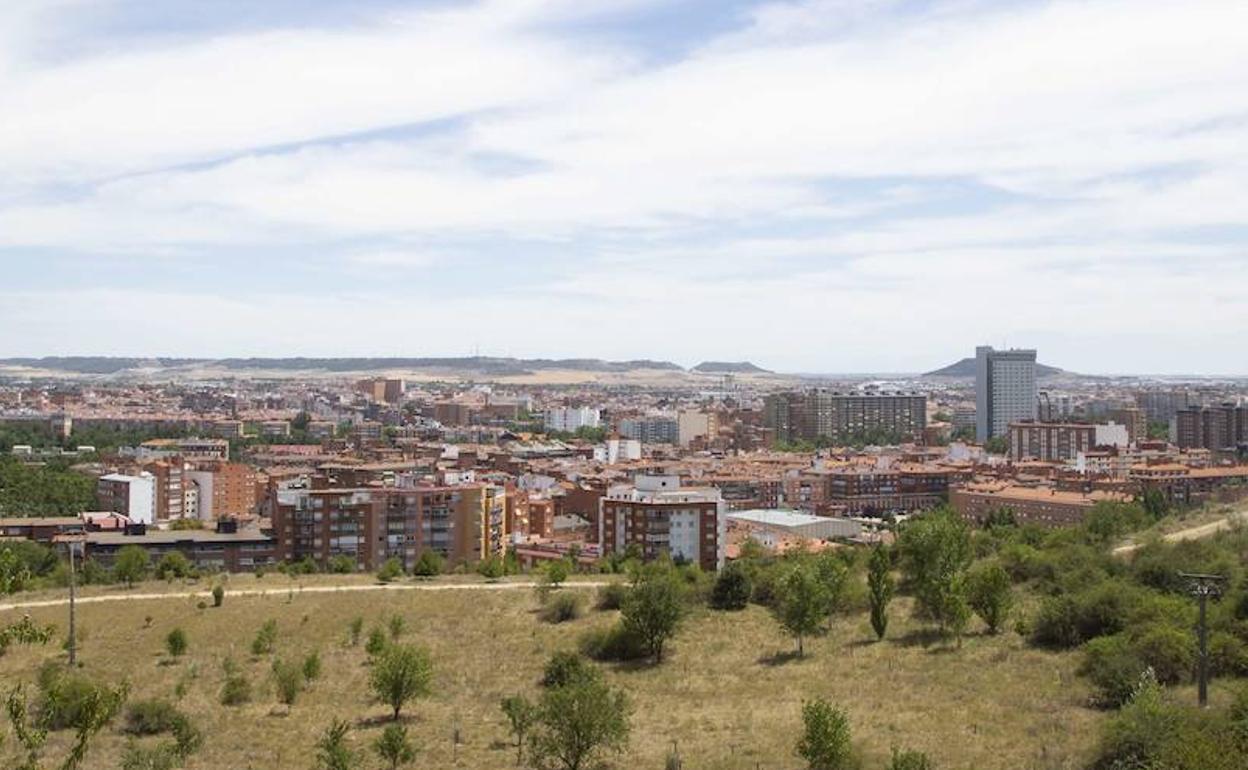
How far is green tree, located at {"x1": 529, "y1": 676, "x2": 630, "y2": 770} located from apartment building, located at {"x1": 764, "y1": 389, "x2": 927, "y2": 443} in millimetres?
113623

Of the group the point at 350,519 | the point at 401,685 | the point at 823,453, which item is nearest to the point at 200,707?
the point at 401,685

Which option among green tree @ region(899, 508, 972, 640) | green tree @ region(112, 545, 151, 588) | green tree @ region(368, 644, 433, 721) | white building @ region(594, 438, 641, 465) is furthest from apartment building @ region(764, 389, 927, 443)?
green tree @ region(368, 644, 433, 721)

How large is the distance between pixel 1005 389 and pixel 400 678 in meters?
130

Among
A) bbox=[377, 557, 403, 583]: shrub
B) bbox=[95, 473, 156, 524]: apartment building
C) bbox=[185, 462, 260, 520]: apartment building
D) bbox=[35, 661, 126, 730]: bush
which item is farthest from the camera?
bbox=[185, 462, 260, 520]: apartment building

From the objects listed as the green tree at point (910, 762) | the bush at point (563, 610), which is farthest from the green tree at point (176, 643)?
the green tree at point (910, 762)

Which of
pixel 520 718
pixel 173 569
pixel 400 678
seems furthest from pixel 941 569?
pixel 173 569

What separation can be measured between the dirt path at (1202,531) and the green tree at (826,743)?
16.8 meters

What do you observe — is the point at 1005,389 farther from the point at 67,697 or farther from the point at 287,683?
the point at 67,697

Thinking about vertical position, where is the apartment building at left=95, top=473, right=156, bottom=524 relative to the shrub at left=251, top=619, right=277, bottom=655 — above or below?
below

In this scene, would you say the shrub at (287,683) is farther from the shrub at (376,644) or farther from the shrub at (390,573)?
Result: the shrub at (390,573)

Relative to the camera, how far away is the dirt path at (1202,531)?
3238cm

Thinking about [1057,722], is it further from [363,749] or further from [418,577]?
[418,577]

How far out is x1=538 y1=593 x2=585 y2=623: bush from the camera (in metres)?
27.2

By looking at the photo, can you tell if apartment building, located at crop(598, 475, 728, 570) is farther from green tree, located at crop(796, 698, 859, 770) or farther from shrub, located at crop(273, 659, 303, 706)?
green tree, located at crop(796, 698, 859, 770)
